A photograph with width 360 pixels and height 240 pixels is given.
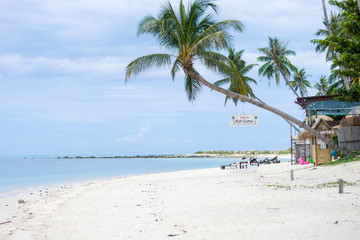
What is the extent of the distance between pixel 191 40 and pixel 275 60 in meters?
19.1

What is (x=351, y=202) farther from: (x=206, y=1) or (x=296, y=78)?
(x=296, y=78)

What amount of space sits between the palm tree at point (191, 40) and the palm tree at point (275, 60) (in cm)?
1763

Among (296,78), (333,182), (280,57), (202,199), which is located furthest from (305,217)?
(296,78)

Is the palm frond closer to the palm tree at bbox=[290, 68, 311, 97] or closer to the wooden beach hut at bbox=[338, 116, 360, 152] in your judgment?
the wooden beach hut at bbox=[338, 116, 360, 152]

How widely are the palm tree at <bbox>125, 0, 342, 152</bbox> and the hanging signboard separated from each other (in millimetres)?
2548

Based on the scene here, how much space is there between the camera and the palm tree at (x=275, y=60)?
31.4 meters

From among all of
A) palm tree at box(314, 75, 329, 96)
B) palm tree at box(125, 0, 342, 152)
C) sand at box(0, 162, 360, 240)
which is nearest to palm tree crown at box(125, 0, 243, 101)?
palm tree at box(125, 0, 342, 152)

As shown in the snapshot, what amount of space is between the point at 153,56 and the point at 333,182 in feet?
27.7

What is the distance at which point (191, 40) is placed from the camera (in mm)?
14500

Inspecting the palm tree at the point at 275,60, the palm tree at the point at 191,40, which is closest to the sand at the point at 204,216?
the palm tree at the point at 191,40

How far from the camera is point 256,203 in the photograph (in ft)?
25.8

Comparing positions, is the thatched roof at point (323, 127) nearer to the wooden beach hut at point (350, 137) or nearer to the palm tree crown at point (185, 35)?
the wooden beach hut at point (350, 137)

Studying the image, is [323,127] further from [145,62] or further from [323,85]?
[323,85]

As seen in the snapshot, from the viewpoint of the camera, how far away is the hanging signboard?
1714 cm
